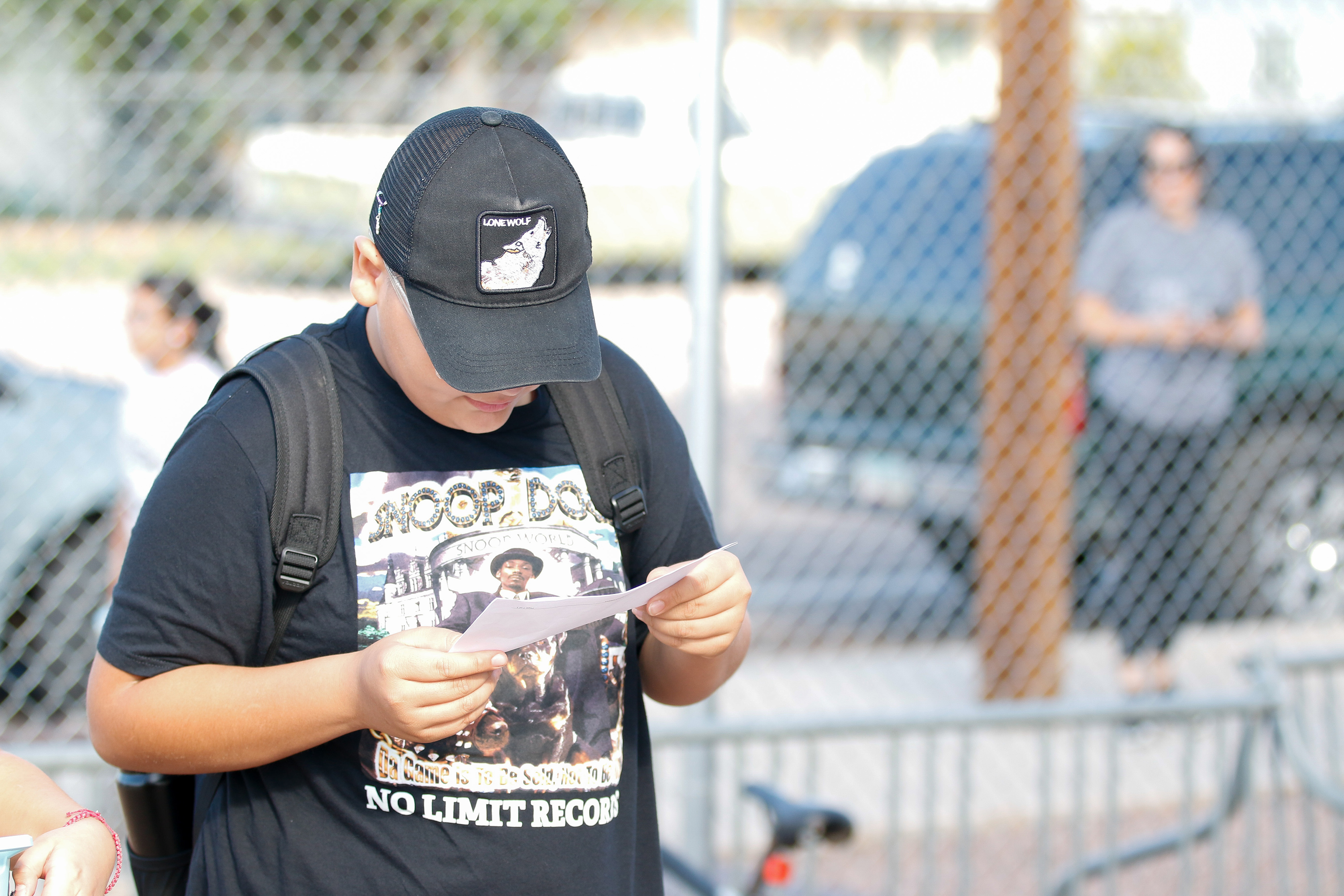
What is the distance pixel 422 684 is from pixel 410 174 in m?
0.50

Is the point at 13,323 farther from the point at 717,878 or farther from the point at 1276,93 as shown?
the point at 1276,93

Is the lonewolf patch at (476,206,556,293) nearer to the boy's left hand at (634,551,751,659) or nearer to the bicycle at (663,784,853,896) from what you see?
the boy's left hand at (634,551,751,659)

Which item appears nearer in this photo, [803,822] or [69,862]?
[69,862]

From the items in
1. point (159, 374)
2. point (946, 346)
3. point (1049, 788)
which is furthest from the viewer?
point (946, 346)

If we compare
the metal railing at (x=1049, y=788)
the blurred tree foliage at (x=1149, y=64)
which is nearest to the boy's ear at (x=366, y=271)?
the metal railing at (x=1049, y=788)

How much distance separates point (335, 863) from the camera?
4.37 feet

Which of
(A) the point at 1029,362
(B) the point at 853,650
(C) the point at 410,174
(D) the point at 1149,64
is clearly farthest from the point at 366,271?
(D) the point at 1149,64

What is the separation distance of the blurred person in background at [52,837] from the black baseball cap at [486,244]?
1.77ft

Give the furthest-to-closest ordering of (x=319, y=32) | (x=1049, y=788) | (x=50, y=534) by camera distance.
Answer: (x=319, y=32) < (x=50, y=534) < (x=1049, y=788)

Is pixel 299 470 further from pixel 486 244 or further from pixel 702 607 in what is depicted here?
pixel 702 607

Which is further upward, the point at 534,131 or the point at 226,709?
the point at 534,131

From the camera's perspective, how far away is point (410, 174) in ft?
4.09

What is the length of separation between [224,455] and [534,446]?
0.34 m

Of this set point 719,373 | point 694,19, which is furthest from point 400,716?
point 694,19
